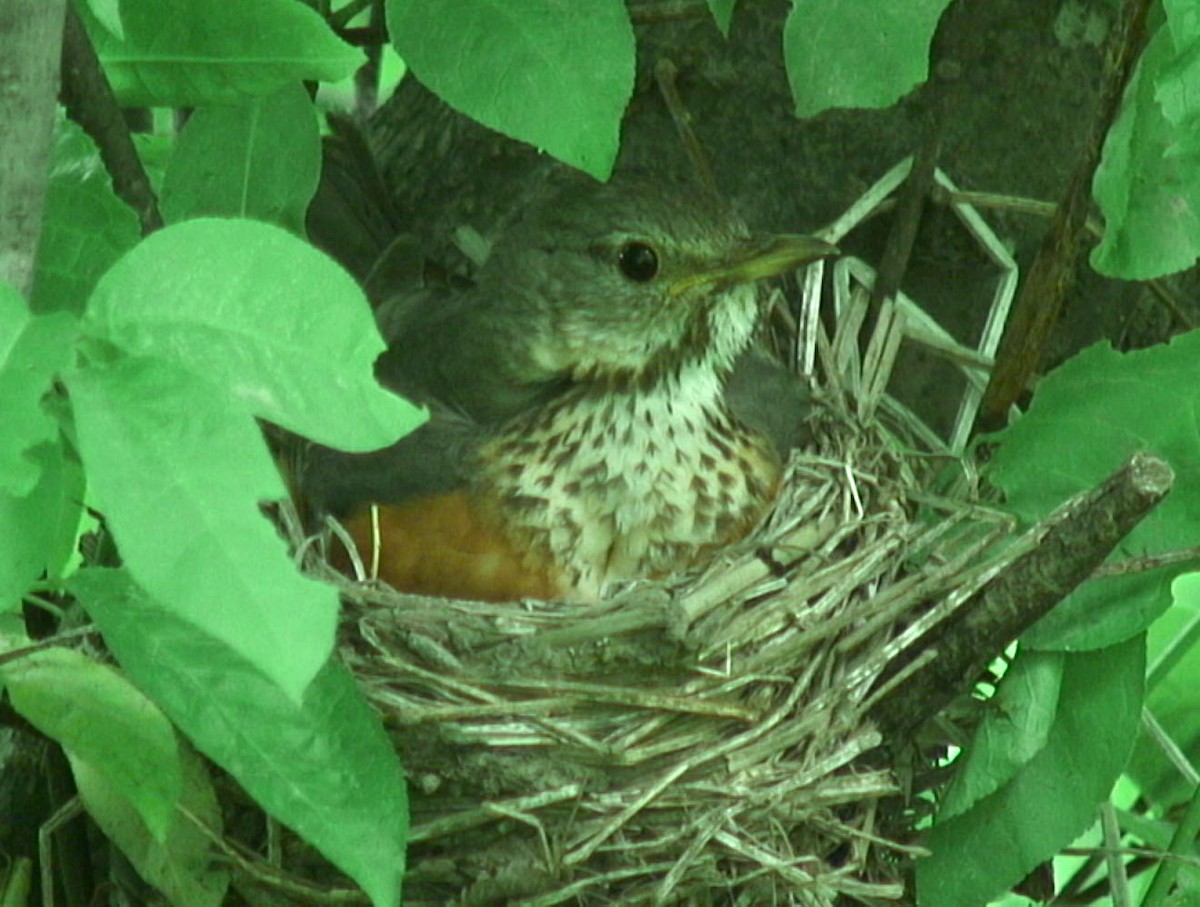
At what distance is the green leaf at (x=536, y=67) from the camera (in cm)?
200

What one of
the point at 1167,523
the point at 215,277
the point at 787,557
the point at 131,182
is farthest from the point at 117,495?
the point at 787,557

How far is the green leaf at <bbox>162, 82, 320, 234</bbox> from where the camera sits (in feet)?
7.61

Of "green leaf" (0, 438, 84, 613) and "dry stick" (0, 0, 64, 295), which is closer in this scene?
"green leaf" (0, 438, 84, 613)

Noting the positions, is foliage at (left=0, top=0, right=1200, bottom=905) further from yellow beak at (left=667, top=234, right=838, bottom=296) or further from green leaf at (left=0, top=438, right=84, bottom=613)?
yellow beak at (left=667, top=234, right=838, bottom=296)

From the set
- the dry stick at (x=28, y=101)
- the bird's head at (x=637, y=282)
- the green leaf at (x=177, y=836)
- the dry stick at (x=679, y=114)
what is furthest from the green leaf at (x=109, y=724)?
the dry stick at (x=679, y=114)

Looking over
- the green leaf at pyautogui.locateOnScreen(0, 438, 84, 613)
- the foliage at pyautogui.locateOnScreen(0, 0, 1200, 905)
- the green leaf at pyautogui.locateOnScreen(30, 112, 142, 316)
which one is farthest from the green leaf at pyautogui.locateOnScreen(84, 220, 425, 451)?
the green leaf at pyautogui.locateOnScreen(30, 112, 142, 316)

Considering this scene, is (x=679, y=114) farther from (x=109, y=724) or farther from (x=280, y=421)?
(x=280, y=421)

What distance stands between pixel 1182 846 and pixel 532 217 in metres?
1.48

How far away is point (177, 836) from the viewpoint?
7.97ft

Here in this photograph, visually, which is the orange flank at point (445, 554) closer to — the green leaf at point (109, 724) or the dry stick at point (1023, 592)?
the dry stick at point (1023, 592)

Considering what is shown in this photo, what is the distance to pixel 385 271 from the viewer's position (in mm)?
3496

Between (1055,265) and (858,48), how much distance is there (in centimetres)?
84

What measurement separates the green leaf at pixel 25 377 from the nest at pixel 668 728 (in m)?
1.13

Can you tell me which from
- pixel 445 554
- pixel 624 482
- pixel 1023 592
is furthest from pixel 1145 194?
pixel 445 554
